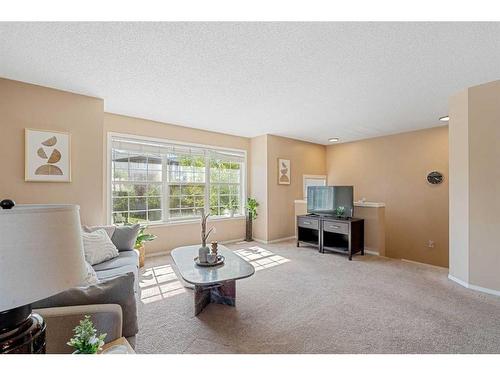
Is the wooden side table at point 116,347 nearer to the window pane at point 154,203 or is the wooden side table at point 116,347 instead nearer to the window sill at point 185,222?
the window sill at point 185,222

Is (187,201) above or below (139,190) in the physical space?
below

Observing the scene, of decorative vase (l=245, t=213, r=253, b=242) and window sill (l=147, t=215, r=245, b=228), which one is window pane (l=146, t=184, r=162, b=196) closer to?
window sill (l=147, t=215, r=245, b=228)

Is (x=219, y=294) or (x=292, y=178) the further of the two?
(x=292, y=178)

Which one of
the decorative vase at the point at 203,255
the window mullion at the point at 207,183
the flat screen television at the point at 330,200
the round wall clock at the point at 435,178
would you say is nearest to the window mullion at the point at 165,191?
the window mullion at the point at 207,183

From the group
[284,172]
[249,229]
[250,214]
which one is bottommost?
[249,229]

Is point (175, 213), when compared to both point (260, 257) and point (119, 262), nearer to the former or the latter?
point (260, 257)

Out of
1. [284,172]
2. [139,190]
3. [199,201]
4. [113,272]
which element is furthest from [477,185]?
[139,190]

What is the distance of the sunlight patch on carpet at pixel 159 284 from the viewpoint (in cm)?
279

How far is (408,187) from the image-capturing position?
5.31 m

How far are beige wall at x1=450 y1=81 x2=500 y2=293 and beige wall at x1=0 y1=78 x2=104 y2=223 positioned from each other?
4.72 meters

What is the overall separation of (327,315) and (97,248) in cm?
246

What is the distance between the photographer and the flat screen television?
14.8 feet

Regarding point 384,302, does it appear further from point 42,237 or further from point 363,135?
point 363,135

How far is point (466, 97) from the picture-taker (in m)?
3.05
